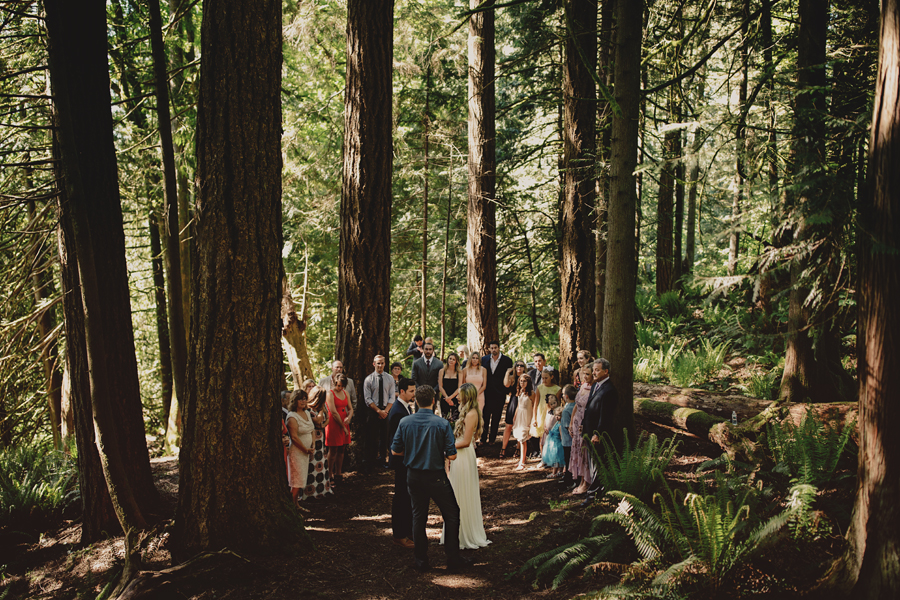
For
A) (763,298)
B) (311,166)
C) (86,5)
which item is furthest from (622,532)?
(311,166)

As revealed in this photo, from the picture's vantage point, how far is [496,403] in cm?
1080

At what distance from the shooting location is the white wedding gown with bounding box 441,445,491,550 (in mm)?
6176

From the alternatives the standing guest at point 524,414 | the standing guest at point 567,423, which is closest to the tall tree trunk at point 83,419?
the standing guest at point 567,423

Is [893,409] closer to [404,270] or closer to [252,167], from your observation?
[252,167]

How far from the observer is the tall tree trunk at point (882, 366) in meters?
3.65

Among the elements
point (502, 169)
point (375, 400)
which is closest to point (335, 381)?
point (375, 400)

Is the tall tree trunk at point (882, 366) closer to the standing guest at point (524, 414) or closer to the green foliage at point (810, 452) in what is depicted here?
the green foliage at point (810, 452)

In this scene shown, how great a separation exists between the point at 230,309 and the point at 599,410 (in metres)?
4.44

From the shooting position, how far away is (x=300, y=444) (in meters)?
7.16

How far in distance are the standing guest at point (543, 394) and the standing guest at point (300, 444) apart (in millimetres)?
3779

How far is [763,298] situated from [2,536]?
51.9 feet

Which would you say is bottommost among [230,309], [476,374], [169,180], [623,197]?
[476,374]

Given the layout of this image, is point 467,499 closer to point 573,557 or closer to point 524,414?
point 573,557

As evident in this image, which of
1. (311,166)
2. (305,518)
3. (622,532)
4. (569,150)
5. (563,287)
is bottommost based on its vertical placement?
(305,518)
